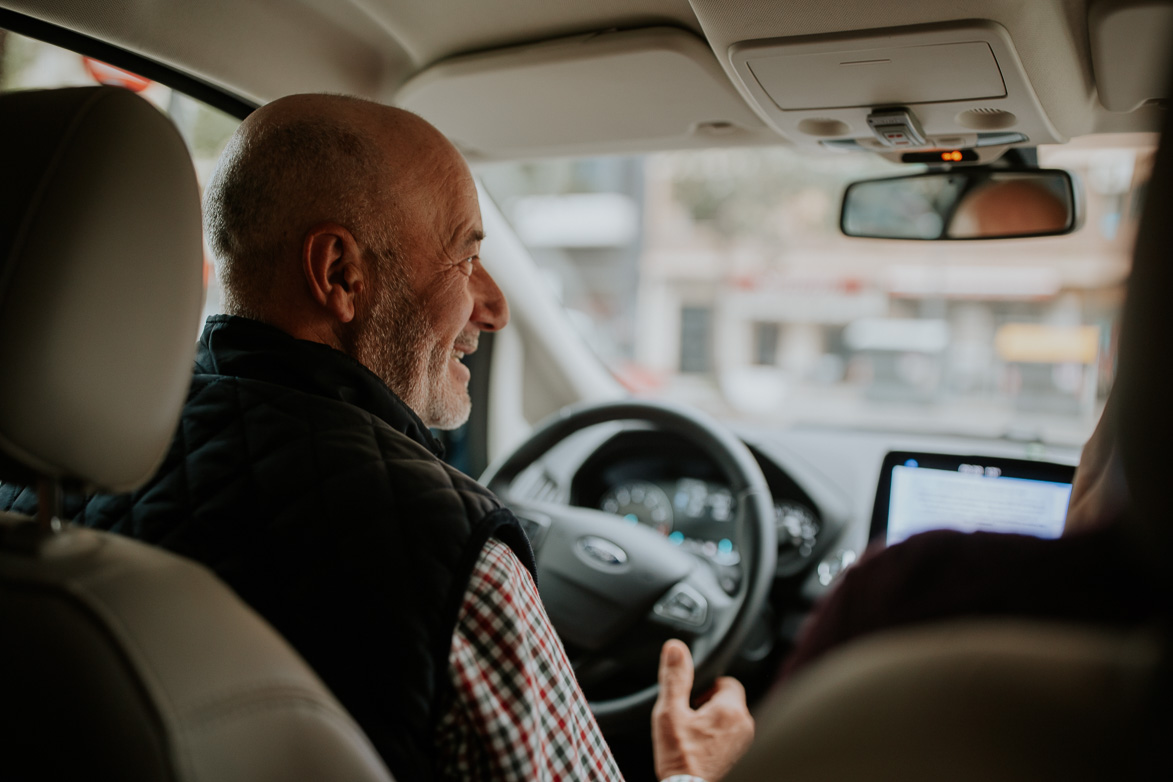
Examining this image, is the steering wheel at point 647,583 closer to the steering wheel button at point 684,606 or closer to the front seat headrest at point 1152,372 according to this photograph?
the steering wheel button at point 684,606

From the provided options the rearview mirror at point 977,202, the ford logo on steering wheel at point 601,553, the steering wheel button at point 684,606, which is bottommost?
the steering wheel button at point 684,606

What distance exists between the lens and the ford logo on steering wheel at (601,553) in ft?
7.55

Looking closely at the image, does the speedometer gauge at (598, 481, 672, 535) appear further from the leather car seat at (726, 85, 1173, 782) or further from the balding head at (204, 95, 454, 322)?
the leather car seat at (726, 85, 1173, 782)

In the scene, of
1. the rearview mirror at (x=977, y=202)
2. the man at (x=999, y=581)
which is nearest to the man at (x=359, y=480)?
the man at (x=999, y=581)

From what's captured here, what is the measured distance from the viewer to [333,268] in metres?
1.43

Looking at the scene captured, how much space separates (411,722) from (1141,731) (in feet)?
2.37

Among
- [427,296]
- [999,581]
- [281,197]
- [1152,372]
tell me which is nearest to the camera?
[1152,372]

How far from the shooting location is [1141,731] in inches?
24.1

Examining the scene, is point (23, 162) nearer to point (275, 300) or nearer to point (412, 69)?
point (275, 300)

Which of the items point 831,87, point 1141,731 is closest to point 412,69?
point 831,87

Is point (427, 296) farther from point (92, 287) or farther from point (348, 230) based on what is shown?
point (92, 287)

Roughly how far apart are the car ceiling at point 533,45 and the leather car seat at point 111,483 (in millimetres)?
923

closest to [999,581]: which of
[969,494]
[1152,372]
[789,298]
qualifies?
[1152,372]

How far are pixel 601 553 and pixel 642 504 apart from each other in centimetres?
53
